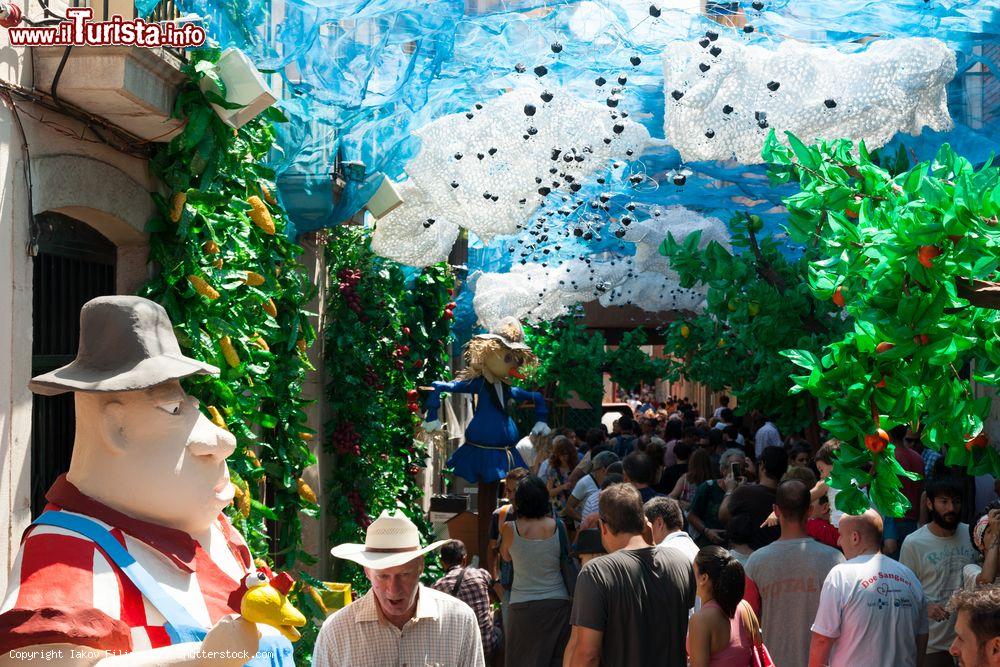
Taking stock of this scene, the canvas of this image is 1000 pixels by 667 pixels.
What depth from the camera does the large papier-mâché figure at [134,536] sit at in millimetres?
2871

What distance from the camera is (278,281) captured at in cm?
669

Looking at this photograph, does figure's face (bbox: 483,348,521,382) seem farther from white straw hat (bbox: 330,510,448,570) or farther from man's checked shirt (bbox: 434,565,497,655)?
white straw hat (bbox: 330,510,448,570)

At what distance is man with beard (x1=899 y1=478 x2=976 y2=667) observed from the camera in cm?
563

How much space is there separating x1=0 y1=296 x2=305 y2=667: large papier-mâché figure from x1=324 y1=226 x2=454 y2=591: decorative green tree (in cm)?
565

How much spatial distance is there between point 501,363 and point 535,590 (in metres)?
5.28

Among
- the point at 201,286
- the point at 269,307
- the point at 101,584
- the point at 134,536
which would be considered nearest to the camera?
the point at 101,584

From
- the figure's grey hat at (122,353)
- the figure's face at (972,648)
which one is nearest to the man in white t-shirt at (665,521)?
the figure's face at (972,648)

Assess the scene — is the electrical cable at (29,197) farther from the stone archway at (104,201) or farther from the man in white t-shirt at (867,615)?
the man in white t-shirt at (867,615)

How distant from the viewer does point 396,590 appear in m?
3.99

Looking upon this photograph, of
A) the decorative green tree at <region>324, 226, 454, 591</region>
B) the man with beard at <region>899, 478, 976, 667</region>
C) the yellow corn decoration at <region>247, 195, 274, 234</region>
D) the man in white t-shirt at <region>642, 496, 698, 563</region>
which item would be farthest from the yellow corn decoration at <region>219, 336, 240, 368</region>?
the decorative green tree at <region>324, 226, 454, 591</region>

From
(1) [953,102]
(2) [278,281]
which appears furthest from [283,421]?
(1) [953,102]

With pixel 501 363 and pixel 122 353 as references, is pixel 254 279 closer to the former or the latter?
pixel 122 353

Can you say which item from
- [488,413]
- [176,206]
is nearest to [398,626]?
[176,206]

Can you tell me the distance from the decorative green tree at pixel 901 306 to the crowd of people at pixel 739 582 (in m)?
0.22
